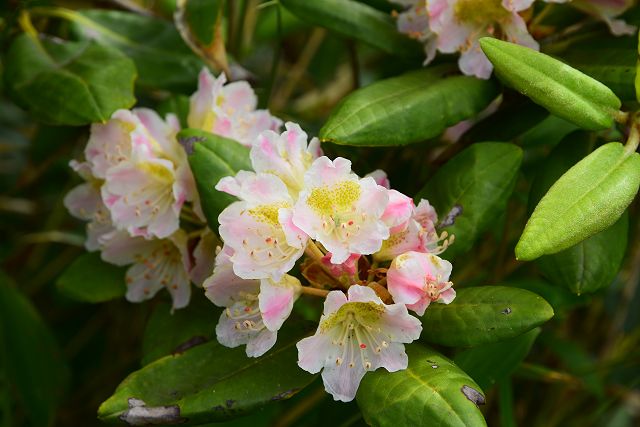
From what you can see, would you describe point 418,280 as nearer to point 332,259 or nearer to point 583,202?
point 332,259

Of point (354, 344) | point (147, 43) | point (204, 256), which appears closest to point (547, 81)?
point (354, 344)

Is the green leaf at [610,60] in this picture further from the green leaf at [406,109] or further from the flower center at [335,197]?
the flower center at [335,197]

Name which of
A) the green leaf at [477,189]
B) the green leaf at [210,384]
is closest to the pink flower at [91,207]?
the green leaf at [210,384]

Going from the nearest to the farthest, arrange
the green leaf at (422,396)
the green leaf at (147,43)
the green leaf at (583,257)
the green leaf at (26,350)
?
the green leaf at (422,396)
the green leaf at (583,257)
the green leaf at (147,43)
the green leaf at (26,350)

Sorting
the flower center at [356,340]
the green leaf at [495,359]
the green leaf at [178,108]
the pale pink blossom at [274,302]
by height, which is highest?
the pale pink blossom at [274,302]

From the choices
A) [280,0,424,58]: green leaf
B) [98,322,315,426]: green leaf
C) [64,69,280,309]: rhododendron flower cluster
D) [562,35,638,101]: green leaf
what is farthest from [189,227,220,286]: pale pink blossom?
[562,35,638,101]: green leaf

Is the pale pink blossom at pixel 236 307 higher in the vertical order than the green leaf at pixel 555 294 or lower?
higher
